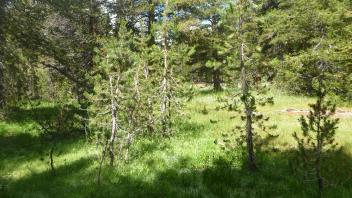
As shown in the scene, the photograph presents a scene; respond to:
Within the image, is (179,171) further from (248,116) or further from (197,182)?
(248,116)

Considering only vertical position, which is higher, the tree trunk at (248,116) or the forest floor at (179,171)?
the tree trunk at (248,116)

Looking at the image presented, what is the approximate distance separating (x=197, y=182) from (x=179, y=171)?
0.87m

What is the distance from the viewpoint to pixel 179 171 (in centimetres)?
1198

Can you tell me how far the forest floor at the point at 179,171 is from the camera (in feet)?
35.1

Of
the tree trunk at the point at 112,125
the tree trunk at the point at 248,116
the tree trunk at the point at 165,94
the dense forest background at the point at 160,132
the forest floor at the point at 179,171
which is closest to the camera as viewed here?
the forest floor at the point at 179,171

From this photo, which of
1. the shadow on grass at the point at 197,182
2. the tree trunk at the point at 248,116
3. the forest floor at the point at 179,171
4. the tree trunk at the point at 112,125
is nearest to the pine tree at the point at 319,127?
the forest floor at the point at 179,171

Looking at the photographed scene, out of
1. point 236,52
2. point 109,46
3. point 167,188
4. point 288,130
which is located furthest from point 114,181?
point 288,130

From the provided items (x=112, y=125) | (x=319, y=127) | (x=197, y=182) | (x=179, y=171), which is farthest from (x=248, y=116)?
(x=112, y=125)

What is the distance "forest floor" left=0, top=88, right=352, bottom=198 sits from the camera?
10688 millimetres

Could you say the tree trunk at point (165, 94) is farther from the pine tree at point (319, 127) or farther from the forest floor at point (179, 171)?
the pine tree at point (319, 127)

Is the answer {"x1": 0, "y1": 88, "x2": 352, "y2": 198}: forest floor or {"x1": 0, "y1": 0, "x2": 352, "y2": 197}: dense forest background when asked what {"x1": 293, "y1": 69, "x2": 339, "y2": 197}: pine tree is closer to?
{"x1": 0, "y1": 0, "x2": 352, "y2": 197}: dense forest background

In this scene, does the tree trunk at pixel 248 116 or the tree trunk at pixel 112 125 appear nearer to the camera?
the tree trunk at pixel 248 116

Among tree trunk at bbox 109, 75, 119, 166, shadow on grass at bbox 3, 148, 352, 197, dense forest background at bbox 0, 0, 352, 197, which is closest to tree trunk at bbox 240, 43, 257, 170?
dense forest background at bbox 0, 0, 352, 197

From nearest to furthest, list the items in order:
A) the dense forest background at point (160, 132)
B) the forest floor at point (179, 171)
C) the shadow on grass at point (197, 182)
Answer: the shadow on grass at point (197, 182)
the forest floor at point (179, 171)
the dense forest background at point (160, 132)
